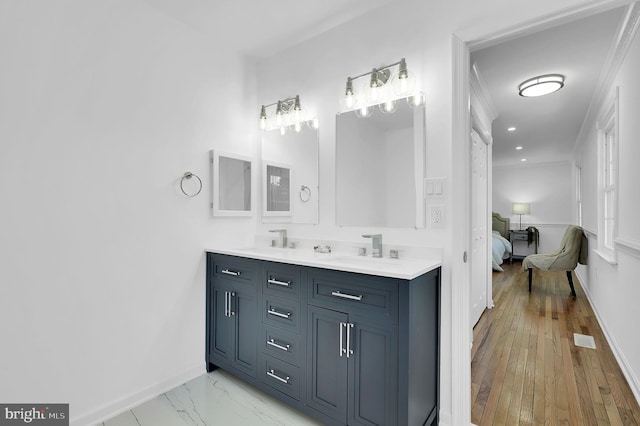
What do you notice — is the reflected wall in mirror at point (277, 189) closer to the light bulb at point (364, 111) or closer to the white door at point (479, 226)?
the light bulb at point (364, 111)

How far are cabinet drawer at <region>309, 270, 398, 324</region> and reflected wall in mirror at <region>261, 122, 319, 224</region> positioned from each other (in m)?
0.77

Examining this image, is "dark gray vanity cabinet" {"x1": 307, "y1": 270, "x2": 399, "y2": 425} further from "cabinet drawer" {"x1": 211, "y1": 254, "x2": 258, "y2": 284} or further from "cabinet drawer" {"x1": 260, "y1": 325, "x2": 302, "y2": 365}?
"cabinet drawer" {"x1": 211, "y1": 254, "x2": 258, "y2": 284}

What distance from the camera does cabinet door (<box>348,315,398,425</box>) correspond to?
1.53 m

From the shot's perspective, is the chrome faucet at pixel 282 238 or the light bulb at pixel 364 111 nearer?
the light bulb at pixel 364 111

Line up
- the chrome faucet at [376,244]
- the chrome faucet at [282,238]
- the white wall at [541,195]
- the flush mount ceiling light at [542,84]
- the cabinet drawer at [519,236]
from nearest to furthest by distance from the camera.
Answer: the chrome faucet at [376,244] < the chrome faucet at [282,238] < the flush mount ceiling light at [542,84] < the white wall at [541,195] < the cabinet drawer at [519,236]

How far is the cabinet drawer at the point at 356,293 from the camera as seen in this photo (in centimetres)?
155

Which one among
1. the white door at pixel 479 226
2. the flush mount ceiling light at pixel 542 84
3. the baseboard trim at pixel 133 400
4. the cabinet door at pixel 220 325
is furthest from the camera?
the white door at pixel 479 226

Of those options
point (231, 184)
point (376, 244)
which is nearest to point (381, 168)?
point (376, 244)

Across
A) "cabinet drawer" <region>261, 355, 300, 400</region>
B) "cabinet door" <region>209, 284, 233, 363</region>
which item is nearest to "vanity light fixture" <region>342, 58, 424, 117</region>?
"cabinet door" <region>209, 284, 233, 363</region>

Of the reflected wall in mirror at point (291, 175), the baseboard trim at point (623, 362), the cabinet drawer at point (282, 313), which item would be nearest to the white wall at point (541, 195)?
the baseboard trim at point (623, 362)

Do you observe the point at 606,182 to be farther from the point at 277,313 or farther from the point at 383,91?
the point at 277,313

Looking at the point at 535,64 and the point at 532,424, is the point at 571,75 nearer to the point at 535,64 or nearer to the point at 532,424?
the point at 535,64

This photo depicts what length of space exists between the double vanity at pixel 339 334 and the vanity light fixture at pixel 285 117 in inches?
41.8

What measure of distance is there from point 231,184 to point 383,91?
4.51 ft
